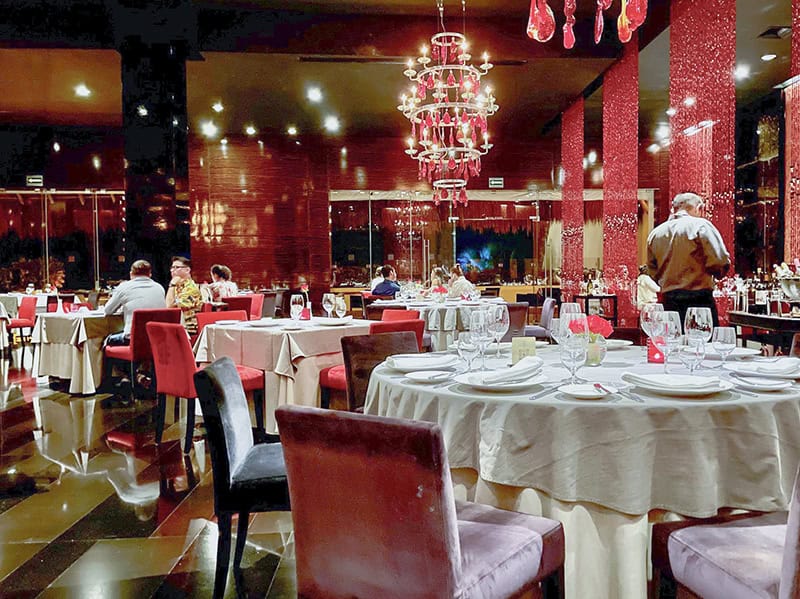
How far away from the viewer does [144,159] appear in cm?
743

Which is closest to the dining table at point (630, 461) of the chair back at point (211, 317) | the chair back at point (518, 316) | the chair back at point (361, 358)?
the chair back at point (361, 358)

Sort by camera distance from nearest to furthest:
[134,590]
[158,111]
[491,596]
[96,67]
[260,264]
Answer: [491,596], [134,590], [158,111], [96,67], [260,264]

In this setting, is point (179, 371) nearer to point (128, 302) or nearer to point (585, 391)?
point (128, 302)

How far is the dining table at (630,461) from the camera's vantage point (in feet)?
5.57

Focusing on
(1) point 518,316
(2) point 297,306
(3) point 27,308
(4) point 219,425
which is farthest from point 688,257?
(3) point 27,308

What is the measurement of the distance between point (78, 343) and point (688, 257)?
213 inches

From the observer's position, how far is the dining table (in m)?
1.70

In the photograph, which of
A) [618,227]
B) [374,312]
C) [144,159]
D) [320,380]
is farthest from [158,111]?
[618,227]

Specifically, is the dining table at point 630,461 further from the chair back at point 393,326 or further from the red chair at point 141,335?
the red chair at point 141,335

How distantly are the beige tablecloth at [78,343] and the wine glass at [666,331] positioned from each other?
17.5ft

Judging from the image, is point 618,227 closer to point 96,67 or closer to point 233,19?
point 233,19

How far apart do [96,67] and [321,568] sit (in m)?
8.73

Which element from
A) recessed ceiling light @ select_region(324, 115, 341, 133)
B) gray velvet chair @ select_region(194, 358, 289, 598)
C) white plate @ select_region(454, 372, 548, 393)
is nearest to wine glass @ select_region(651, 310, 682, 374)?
white plate @ select_region(454, 372, 548, 393)

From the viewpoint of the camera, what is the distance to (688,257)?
501 cm
